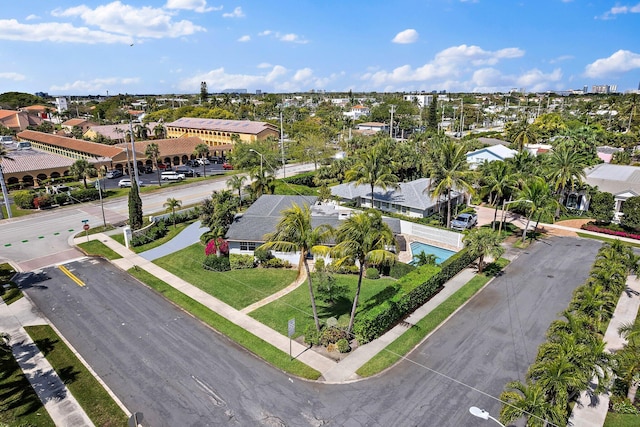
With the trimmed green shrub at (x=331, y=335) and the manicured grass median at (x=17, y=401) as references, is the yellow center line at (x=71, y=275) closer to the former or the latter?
the manicured grass median at (x=17, y=401)

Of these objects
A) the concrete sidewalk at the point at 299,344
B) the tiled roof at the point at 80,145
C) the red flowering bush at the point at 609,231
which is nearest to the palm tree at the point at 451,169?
the concrete sidewalk at the point at 299,344

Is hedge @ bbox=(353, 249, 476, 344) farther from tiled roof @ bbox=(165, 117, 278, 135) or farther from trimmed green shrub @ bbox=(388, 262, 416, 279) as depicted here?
tiled roof @ bbox=(165, 117, 278, 135)

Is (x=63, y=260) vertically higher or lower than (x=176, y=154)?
lower

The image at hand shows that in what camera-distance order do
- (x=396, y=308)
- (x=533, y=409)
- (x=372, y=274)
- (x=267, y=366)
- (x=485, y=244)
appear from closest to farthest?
(x=533, y=409) → (x=267, y=366) → (x=396, y=308) → (x=485, y=244) → (x=372, y=274)

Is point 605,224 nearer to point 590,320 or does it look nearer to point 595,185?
point 595,185

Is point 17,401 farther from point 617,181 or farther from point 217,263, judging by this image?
point 617,181

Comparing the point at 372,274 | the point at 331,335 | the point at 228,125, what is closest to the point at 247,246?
the point at 372,274

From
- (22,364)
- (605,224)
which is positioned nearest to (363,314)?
(22,364)
